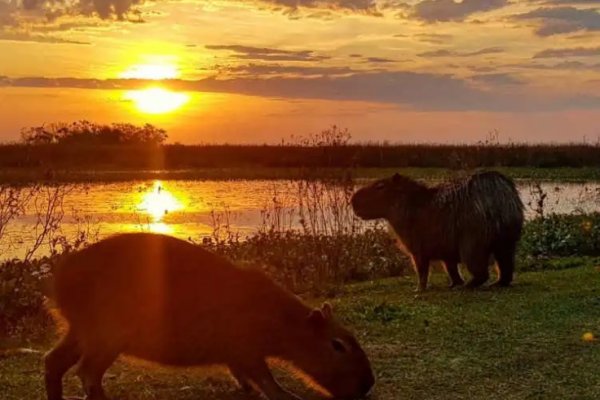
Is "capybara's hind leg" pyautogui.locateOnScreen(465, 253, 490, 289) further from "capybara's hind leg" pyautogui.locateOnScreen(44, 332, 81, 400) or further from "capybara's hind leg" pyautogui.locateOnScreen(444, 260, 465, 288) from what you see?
"capybara's hind leg" pyautogui.locateOnScreen(44, 332, 81, 400)

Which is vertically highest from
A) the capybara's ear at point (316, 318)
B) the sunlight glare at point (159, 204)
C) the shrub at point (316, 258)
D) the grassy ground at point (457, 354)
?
the capybara's ear at point (316, 318)

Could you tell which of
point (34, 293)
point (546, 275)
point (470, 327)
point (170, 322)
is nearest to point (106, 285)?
point (170, 322)

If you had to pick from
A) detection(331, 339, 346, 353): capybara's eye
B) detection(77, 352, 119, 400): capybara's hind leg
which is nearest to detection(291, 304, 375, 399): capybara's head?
detection(331, 339, 346, 353): capybara's eye

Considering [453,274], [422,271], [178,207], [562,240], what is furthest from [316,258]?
[178,207]

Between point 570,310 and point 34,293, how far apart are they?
246 inches

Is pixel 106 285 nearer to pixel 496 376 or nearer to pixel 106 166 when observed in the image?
pixel 496 376

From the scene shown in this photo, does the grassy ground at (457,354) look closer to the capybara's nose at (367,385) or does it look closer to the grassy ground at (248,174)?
the capybara's nose at (367,385)

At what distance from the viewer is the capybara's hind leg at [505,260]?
10202 mm

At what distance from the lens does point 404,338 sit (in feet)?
23.9

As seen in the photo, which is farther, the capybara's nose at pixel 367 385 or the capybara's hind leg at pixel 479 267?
the capybara's hind leg at pixel 479 267

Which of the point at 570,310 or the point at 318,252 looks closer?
the point at 570,310

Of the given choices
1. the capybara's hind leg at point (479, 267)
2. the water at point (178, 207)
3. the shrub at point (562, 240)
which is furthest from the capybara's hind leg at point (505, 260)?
the water at point (178, 207)

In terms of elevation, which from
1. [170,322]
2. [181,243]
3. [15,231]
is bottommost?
[15,231]

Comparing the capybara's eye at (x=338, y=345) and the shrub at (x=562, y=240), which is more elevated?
the capybara's eye at (x=338, y=345)
